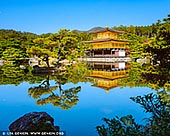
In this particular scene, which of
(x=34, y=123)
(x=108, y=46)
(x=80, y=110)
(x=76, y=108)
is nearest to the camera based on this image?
(x=34, y=123)

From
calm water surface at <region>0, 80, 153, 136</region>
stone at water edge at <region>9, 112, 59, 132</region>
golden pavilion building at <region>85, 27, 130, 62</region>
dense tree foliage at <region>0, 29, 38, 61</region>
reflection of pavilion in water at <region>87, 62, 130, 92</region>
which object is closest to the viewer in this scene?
stone at water edge at <region>9, 112, 59, 132</region>

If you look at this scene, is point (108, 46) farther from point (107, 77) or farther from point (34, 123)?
point (34, 123)

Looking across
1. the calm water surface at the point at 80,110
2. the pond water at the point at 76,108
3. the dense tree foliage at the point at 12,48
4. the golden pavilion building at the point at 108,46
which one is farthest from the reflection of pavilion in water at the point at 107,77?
the golden pavilion building at the point at 108,46

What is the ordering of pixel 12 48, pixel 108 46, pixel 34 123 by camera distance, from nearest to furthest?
1. pixel 34 123
2. pixel 12 48
3. pixel 108 46

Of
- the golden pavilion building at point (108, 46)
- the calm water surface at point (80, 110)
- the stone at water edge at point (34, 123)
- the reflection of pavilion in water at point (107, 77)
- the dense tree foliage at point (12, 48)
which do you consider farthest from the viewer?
the golden pavilion building at point (108, 46)

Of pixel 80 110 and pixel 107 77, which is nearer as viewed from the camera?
pixel 80 110

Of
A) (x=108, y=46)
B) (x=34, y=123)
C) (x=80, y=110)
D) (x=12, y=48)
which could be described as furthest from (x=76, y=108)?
(x=108, y=46)

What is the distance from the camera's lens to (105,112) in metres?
6.53

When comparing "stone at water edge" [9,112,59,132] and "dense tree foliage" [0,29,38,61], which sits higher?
"dense tree foliage" [0,29,38,61]

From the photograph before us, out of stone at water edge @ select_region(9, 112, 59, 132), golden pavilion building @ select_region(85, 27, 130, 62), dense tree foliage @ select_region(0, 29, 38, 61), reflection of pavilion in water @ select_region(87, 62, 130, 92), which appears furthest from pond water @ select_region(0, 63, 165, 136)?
golden pavilion building @ select_region(85, 27, 130, 62)

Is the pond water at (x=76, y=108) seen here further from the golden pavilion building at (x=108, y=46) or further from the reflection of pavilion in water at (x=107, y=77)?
the golden pavilion building at (x=108, y=46)

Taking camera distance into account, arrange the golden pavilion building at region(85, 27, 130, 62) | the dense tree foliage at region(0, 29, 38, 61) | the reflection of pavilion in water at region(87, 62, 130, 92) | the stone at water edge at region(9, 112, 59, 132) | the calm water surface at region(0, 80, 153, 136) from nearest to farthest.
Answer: the stone at water edge at region(9, 112, 59, 132) < the calm water surface at region(0, 80, 153, 136) < the reflection of pavilion in water at region(87, 62, 130, 92) < the dense tree foliage at region(0, 29, 38, 61) < the golden pavilion building at region(85, 27, 130, 62)

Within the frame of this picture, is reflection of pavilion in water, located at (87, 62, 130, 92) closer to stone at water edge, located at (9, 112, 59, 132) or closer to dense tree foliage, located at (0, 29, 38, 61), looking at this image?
stone at water edge, located at (9, 112, 59, 132)

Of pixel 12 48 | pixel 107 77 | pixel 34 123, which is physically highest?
pixel 12 48
